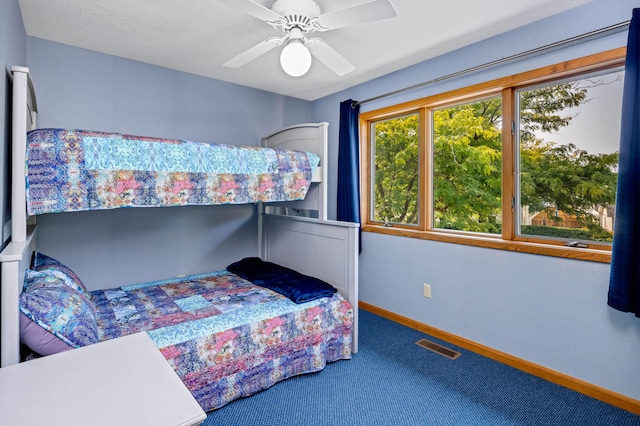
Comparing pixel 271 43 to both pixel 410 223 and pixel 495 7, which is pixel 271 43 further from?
pixel 410 223

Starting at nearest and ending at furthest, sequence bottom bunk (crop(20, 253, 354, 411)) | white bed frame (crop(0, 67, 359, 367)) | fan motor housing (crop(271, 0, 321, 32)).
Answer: white bed frame (crop(0, 67, 359, 367)), bottom bunk (crop(20, 253, 354, 411)), fan motor housing (crop(271, 0, 321, 32))

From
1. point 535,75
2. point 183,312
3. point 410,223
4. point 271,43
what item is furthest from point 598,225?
point 183,312

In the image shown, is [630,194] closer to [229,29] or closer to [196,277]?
[229,29]

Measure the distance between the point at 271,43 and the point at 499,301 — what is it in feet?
7.59

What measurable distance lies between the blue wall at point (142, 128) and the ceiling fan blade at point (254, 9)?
1.71 metres

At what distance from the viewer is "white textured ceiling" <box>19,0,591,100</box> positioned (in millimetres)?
2035

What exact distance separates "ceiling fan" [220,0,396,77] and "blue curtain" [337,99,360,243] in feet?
4.19

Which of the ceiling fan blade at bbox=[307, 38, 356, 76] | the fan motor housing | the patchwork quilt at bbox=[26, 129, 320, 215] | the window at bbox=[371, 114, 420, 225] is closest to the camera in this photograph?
the patchwork quilt at bbox=[26, 129, 320, 215]

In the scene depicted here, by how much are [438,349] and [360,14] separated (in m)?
2.35

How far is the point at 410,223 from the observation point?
127 inches

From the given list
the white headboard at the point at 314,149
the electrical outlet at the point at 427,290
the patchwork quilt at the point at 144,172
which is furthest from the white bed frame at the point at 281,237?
the electrical outlet at the point at 427,290

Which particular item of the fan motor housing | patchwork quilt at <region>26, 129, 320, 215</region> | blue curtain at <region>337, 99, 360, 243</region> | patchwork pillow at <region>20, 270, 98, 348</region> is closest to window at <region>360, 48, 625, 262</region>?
blue curtain at <region>337, 99, 360, 243</region>

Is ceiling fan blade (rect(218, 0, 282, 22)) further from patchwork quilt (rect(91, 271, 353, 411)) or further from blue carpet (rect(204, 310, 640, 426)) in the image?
blue carpet (rect(204, 310, 640, 426))

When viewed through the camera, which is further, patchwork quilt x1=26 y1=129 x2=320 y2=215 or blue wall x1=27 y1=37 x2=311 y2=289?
blue wall x1=27 y1=37 x2=311 y2=289
